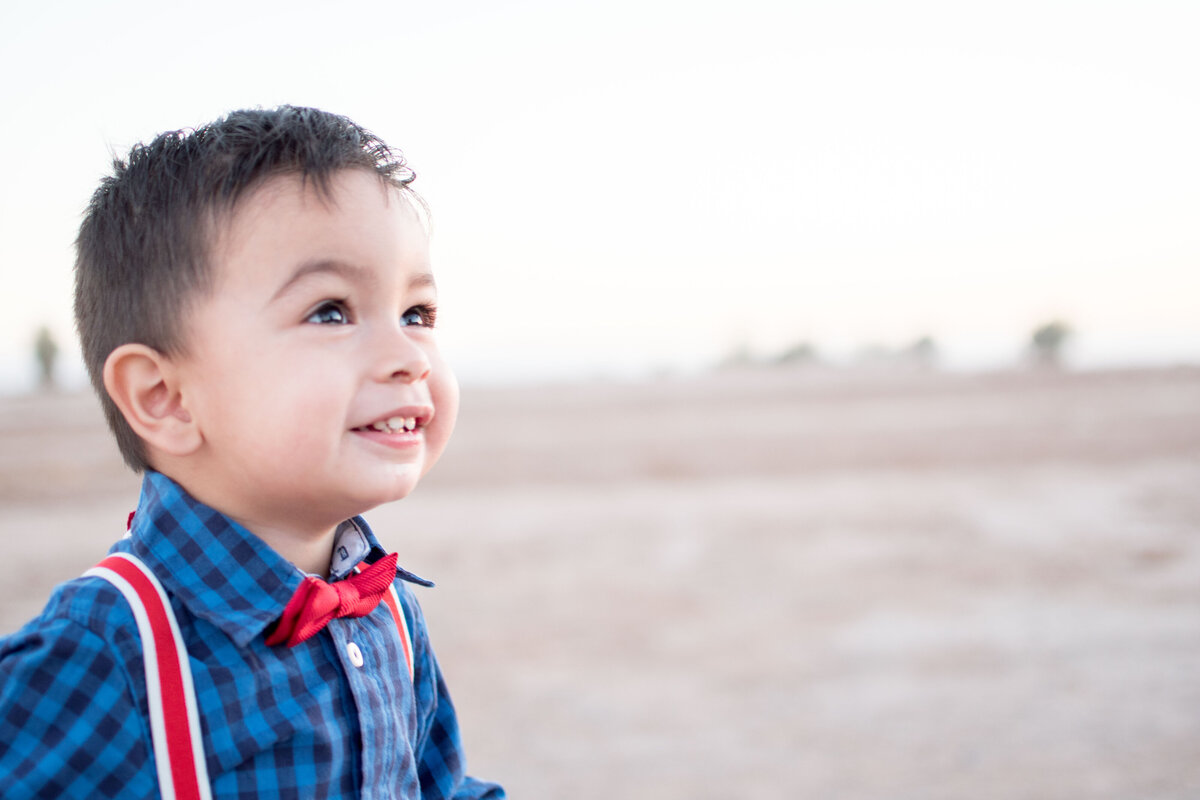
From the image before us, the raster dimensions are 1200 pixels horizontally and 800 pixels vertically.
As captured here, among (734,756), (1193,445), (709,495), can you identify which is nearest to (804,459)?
(709,495)

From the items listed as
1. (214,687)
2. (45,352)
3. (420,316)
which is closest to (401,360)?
(420,316)

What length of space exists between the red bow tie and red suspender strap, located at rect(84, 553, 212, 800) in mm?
114

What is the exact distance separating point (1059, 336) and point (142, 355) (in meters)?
43.8

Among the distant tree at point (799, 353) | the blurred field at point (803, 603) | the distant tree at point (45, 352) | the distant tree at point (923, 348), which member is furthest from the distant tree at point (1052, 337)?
the distant tree at point (45, 352)

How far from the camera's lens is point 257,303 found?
101 cm

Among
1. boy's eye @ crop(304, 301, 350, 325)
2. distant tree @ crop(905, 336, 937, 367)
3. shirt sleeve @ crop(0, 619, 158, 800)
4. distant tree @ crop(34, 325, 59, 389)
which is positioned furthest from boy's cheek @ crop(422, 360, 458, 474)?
distant tree @ crop(905, 336, 937, 367)

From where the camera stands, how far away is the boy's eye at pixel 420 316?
1.18 m

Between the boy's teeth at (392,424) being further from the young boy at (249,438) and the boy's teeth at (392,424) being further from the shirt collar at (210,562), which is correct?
the shirt collar at (210,562)

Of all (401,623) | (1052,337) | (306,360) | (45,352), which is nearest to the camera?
(306,360)

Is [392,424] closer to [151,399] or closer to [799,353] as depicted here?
[151,399]

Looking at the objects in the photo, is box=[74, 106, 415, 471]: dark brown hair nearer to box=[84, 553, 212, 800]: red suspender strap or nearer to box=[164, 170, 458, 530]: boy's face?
box=[164, 170, 458, 530]: boy's face

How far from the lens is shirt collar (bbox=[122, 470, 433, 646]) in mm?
999

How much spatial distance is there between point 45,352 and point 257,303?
3946cm

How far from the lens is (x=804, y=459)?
12.2 metres
